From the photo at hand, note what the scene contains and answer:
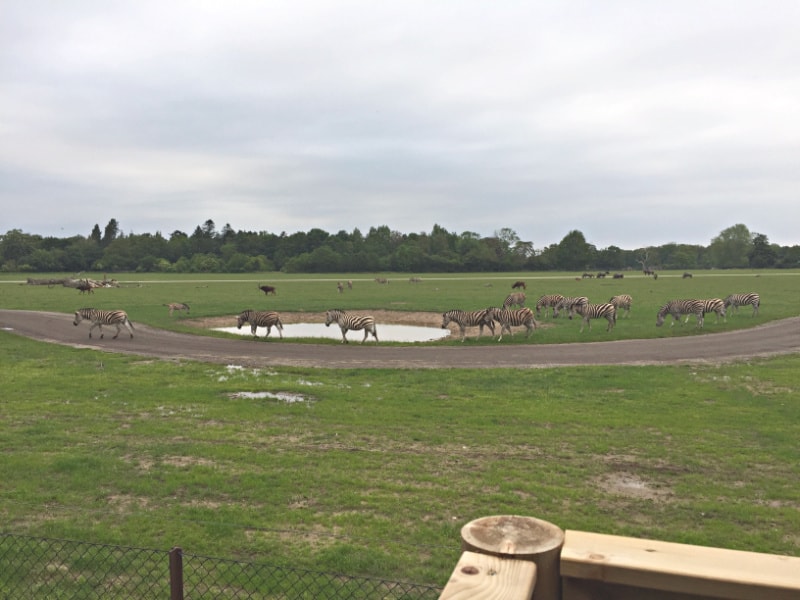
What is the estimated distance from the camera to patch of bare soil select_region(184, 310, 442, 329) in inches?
1742

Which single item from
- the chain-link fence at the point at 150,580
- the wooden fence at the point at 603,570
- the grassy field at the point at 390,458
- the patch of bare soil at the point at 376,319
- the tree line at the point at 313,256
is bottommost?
the chain-link fence at the point at 150,580

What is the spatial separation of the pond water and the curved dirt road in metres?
4.31

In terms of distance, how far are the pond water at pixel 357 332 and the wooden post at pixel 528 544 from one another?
1228 inches

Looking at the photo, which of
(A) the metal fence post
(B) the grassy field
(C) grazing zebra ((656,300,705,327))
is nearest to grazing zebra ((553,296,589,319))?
(C) grazing zebra ((656,300,705,327))

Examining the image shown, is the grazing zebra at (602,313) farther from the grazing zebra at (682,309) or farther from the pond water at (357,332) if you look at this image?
the pond water at (357,332)

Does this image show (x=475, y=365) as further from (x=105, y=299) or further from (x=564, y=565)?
(x=105, y=299)

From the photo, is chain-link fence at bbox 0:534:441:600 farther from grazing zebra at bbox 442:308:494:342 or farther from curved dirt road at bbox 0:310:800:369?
grazing zebra at bbox 442:308:494:342

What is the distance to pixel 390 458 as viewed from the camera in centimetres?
1263

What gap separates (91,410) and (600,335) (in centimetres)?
2664

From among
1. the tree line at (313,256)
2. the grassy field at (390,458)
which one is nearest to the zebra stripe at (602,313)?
the grassy field at (390,458)

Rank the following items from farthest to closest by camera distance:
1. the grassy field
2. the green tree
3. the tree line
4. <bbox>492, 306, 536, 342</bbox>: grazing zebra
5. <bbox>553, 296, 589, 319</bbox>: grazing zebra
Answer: the green tree
the tree line
<bbox>553, 296, 589, 319</bbox>: grazing zebra
<bbox>492, 306, 536, 342</bbox>: grazing zebra
the grassy field

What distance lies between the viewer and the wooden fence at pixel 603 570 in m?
2.39

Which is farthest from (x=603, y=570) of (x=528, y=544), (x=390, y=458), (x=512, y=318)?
(x=512, y=318)

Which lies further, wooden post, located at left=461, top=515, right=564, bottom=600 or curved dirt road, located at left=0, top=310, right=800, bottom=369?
curved dirt road, located at left=0, top=310, right=800, bottom=369
